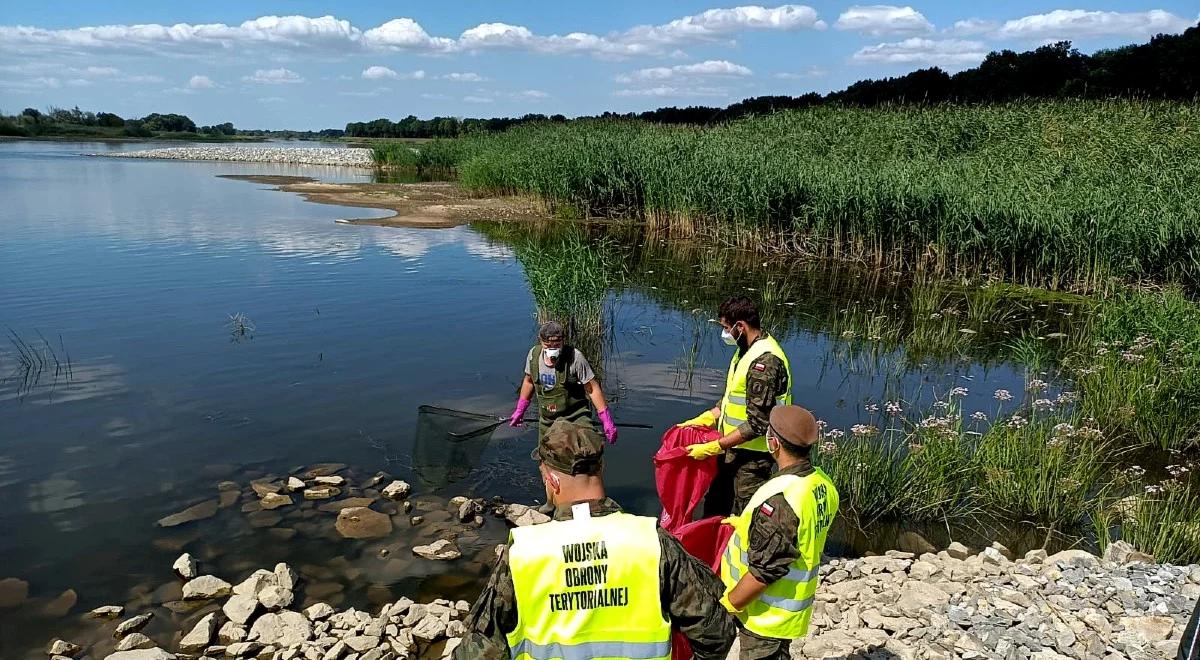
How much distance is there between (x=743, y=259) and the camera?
1997 centimetres

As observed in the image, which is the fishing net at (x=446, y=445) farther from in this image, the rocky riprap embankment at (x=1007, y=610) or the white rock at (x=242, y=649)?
the rocky riprap embankment at (x=1007, y=610)

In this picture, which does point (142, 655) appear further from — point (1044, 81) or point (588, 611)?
point (1044, 81)

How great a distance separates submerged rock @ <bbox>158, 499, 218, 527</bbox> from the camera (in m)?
7.12

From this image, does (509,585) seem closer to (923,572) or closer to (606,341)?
(923,572)

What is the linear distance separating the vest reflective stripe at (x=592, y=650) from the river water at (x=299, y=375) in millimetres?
3797

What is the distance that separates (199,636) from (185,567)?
103 centimetres

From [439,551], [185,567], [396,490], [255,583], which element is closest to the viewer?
[255,583]

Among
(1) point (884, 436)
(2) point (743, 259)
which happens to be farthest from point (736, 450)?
(2) point (743, 259)

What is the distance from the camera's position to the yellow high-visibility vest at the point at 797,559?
3.27m

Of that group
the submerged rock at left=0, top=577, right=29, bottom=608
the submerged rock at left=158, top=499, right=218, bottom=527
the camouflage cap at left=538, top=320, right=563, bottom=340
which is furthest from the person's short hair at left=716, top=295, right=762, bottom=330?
the submerged rock at left=0, top=577, right=29, bottom=608

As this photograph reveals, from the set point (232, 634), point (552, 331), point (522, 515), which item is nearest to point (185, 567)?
point (232, 634)

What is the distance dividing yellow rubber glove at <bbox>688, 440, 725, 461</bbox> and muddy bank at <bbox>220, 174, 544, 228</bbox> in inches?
923

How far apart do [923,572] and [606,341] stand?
7.78m

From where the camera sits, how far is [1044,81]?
37719mm
